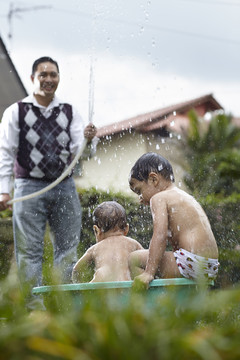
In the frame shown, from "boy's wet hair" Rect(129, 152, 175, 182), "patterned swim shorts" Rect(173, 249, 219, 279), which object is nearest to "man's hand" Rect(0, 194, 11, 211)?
"boy's wet hair" Rect(129, 152, 175, 182)

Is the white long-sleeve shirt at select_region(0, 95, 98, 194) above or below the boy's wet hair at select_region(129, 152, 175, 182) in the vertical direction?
above

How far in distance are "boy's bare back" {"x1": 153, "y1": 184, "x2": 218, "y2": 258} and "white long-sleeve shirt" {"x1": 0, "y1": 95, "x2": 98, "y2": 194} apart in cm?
125

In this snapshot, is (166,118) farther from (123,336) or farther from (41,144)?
(123,336)

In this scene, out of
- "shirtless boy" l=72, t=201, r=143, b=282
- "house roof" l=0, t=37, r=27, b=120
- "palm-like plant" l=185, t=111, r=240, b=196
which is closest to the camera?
"shirtless boy" l=72, t=201, r=143, b=282

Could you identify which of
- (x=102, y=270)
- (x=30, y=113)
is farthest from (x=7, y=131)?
(x=102, y=270)

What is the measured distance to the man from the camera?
3.67 m

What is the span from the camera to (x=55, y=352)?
1.63ft

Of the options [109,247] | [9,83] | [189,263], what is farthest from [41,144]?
[9,83]

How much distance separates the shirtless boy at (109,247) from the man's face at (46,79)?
119cm

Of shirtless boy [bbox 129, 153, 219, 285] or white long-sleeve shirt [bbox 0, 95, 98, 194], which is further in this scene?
white long-sleeve shirt [bbox 0, 95, 98, 194]

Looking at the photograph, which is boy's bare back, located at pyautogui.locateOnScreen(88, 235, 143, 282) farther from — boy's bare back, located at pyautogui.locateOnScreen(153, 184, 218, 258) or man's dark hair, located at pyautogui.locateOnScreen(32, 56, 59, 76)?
man's dark hair, located at pyautogui.locateOnScreen(32, 56, 59, 76)

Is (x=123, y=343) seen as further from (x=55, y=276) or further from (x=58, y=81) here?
(x=58, y=81)

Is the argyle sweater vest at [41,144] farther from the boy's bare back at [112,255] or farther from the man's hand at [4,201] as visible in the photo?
the boy's bare back at [112,255]

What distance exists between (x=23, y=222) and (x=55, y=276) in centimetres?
300
